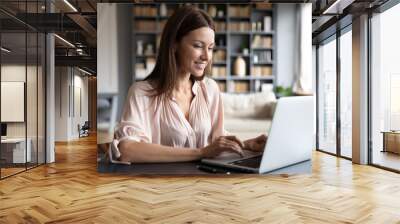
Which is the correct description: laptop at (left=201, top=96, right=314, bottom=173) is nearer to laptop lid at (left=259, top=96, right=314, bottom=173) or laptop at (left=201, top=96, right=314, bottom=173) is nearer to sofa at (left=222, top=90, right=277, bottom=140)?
laptop lid at (left=259, top=96, right=314, bottom=173)

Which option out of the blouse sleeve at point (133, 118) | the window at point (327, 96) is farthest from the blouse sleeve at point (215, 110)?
the window at point (327, 96)

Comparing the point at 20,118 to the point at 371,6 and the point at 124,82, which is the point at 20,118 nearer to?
the point at 124,82

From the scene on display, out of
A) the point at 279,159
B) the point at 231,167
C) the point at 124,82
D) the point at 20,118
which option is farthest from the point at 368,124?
the point at 20,118

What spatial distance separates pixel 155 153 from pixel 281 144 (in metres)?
1.47

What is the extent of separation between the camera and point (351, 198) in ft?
12.8

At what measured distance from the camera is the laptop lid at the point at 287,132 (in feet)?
15.5

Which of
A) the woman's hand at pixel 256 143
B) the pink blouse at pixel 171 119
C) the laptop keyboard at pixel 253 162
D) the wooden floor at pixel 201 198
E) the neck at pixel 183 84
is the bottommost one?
the wooden floor at pixel 201 198

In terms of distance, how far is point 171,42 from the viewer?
4.83 m

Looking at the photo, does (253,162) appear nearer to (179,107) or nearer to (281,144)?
(281,144)

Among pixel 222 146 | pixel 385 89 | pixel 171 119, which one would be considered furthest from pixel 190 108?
pixel 385 89

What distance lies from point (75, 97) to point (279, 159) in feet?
12.0

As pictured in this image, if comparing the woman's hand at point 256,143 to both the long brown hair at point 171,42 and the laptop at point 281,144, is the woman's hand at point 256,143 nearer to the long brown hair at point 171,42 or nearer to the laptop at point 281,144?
the laptop at point 281,144

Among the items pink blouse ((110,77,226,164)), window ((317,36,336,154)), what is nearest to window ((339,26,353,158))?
window ((317,36,336,154))

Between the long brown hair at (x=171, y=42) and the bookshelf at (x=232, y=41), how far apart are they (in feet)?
0.31
